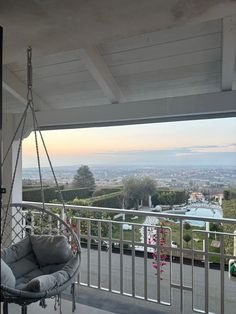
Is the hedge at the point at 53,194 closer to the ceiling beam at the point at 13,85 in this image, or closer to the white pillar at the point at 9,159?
the white pillar at the point at 9,159

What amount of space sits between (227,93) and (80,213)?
214 cm

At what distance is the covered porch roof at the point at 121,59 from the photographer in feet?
4.58

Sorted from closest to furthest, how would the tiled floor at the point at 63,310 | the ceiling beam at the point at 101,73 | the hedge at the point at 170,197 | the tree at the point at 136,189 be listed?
the ceiling beam at the point at 101,73, the tiled floor at the point at 63,310, the hedge at the point at 170,197, the tree at the point at 136,189

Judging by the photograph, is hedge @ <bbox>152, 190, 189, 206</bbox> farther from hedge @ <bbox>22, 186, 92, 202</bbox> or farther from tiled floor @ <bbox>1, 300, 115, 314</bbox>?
tiled floor @ <bbox>1, 300, 115, 314</bbox>

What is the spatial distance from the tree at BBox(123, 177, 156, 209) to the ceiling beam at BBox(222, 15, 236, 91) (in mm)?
1259

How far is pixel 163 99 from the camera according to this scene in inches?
111

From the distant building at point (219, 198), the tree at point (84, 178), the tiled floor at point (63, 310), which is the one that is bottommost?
the tiled floor at point (63, 310)

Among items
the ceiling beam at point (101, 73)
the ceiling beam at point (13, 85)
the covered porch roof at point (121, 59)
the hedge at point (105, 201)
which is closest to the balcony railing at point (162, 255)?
the hedge at point (105, 201)

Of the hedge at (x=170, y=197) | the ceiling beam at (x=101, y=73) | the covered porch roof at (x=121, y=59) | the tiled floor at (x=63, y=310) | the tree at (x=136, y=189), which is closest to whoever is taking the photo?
the covered porch roof at (x=121, y=59)

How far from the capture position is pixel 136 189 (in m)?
3.32

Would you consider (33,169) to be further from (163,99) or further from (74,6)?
(74,6)

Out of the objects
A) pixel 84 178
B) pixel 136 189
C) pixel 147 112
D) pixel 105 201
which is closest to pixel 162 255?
pixel 136 189

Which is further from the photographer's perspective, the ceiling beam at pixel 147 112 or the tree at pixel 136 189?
the tree at pixel 136 189

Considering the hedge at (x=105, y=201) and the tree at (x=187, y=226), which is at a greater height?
the hedge at (x=105, y=201)
